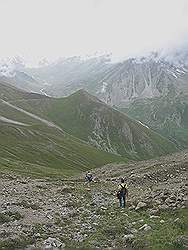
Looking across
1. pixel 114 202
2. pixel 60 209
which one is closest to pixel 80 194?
pixel 114 202

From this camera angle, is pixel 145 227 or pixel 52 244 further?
pixel 145 227

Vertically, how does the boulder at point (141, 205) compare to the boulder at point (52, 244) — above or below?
above

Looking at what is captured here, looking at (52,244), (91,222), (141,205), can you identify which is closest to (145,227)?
(91,222)

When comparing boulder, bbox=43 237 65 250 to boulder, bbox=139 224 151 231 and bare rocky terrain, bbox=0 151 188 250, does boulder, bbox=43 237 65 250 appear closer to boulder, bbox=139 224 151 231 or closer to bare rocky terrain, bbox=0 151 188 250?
bare rocky terrain, bbox=0 151 188 250

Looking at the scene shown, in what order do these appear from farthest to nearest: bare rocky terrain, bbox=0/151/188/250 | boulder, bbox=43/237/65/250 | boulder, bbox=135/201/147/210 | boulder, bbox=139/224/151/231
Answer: boulder, bbox=135/201/147/210
boulder, bbox=139/224/151/231
bare rocky terrain, bbox=0/151/188/250
boulder, bbox=43/237/65/250

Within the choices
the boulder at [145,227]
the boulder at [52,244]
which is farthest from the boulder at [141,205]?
the boulder at [52,244]

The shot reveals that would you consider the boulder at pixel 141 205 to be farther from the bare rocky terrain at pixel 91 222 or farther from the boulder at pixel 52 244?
the boulder at pixel 52 244

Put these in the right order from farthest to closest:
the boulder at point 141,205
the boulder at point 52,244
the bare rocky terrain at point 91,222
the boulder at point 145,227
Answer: the boulder at point 141,205 < the boulder at point 145,227 < the bare rocky terrain at point 91,222 < the boulder at point 52,244

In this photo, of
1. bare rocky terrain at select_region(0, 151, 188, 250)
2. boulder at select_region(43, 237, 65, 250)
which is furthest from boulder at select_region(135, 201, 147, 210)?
boulder at select_region(43, 237, 65, 250)

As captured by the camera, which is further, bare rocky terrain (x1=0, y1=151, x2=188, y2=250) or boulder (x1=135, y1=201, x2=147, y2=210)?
boulder (x1=135, y1=201, x2=147, y2=210)

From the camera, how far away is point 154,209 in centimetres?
3338

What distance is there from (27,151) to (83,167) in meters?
25.2

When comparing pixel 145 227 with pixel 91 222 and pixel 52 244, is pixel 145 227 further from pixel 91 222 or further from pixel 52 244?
pixel 52 244

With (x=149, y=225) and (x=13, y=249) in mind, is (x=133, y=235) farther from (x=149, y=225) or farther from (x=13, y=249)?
(x=13, y=249)
